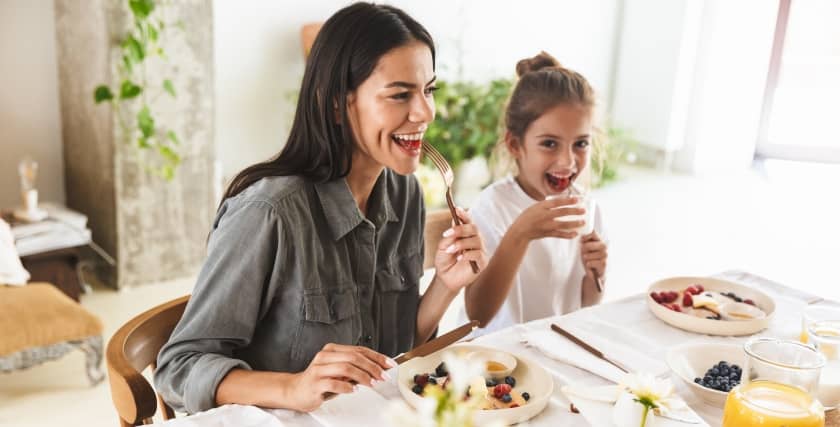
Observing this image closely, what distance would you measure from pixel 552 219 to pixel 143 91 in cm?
225

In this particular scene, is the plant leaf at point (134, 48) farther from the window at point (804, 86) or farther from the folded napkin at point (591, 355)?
the window at point (804, 86)

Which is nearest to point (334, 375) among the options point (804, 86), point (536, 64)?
point (536, 64)

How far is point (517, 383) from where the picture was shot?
117cm

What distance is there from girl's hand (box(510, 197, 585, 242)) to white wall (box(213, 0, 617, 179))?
2922 mm

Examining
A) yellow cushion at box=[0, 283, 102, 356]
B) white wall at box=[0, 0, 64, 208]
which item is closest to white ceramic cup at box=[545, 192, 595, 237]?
yellow cushion at box=[0, 283, 102, 356]

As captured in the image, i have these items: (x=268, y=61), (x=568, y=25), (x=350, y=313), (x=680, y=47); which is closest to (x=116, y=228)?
(x=268, y=61)

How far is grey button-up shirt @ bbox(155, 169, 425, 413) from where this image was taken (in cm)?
115

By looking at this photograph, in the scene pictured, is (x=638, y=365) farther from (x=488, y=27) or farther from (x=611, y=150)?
(x=611, y=150)

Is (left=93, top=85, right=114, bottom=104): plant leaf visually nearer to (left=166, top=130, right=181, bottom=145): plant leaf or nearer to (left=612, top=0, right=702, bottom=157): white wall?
(left=166, top=130, right=181, bottom=145): plant leaf

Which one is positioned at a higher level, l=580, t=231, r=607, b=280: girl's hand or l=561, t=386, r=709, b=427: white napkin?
l=580, t=231, r=607, b=280: girl's hand

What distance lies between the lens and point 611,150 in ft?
19.8

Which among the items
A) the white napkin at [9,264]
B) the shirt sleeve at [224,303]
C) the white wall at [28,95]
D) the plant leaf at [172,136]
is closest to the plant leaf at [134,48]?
the plant leaf at [172,136]

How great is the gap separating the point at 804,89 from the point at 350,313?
6048mm

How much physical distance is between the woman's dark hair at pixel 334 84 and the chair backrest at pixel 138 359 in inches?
9.1
